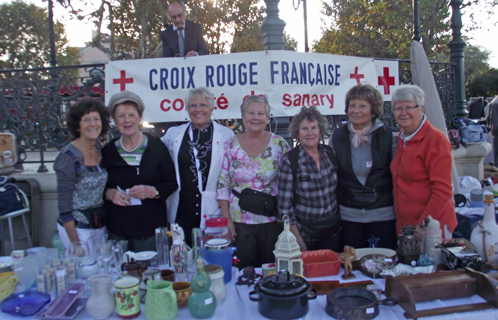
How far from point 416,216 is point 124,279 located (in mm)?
2095

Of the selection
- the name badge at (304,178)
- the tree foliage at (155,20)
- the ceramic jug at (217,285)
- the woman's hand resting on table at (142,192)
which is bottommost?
the ceramic jug at (217,285)

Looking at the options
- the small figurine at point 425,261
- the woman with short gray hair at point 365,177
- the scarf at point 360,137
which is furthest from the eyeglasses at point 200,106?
the small figurine at point 425,261

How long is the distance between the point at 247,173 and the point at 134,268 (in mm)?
1173

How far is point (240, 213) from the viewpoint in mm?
3039

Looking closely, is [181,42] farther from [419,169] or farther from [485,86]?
[485,86]

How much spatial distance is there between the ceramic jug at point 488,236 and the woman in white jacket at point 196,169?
194 centimetres

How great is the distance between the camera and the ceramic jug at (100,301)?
1.88 metres

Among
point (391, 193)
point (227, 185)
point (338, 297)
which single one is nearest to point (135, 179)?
point (227, 185)

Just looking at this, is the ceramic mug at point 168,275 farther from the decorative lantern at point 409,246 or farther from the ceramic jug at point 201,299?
the decorative lantern at point 409,246

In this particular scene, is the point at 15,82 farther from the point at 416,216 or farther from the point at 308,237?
the point at 416,216

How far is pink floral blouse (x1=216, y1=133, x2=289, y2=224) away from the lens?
2.99 metres

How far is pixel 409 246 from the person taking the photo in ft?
7.42

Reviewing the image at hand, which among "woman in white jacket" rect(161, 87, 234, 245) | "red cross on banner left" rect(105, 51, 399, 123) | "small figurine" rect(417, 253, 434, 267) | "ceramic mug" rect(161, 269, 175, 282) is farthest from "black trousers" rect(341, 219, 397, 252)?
"red cross on banner left" rect(105, 51, 399, 123)

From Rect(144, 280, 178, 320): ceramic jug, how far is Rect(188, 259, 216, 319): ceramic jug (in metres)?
0.09
